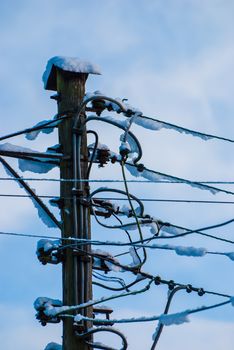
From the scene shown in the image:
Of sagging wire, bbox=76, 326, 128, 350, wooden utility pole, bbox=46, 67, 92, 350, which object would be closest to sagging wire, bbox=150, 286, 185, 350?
sagging wire, bbox=76, 326, 128, 350

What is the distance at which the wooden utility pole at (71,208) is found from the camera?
822cm

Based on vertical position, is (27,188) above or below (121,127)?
below

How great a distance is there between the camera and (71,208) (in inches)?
334

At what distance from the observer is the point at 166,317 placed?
22.9 feet

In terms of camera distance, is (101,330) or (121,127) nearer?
(101,330)

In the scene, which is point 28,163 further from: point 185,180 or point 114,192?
point 185,180

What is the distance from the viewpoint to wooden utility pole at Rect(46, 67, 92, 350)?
8219 mm

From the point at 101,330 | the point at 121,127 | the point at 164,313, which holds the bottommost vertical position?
the point at 101,330

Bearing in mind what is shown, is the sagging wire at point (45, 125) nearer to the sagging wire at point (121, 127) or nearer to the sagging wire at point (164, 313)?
the sagging wire at point (121, 127)

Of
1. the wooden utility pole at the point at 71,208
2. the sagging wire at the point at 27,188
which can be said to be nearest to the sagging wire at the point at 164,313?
the wooden utility pole at the point at 71,208

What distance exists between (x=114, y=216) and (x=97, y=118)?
42.6 inches

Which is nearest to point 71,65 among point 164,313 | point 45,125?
point 45,125

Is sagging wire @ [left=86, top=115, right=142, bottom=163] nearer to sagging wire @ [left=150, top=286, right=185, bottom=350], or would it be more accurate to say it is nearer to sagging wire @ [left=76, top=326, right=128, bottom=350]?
sagging wire @ [left=150, top=286, right=185, bottom=350]

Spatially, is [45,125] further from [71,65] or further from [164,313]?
[164,313]
